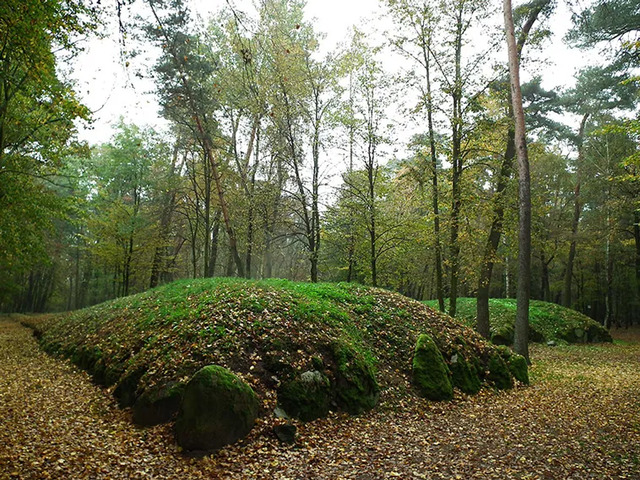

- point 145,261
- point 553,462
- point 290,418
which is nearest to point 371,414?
point 290,418

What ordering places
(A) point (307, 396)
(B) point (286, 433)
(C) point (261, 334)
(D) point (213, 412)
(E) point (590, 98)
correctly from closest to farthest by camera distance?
1. (D) point (213, 412)
2. (B) point (286, 433)
3. (A) point (307, 396)
4. (C) point (261, 334)
5. (E) point (590, 98)

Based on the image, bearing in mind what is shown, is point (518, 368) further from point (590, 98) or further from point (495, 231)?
point (590, 98)

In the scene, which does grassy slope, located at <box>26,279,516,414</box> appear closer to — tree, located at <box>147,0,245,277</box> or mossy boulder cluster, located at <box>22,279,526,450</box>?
mossy boulder cluster, located at <box>22,279,526,450</box>

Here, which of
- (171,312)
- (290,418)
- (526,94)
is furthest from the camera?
(526,94)

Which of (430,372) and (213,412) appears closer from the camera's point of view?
(213,412)

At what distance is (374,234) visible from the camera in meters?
14.2

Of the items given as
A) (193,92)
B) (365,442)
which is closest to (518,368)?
(365,442)

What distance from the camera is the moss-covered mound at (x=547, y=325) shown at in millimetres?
15873

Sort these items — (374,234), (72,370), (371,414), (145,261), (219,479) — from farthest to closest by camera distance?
1. (145,261)
2. (374,234)
3. (72,370)
4. (371,414)
5. (219,479)

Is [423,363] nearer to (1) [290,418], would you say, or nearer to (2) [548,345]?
(1) [290,418]

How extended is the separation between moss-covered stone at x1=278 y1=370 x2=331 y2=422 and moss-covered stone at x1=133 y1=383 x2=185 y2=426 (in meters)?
1.52

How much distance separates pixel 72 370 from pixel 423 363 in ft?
27.1

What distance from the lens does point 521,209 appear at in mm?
9297

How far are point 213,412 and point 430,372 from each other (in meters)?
4.53
